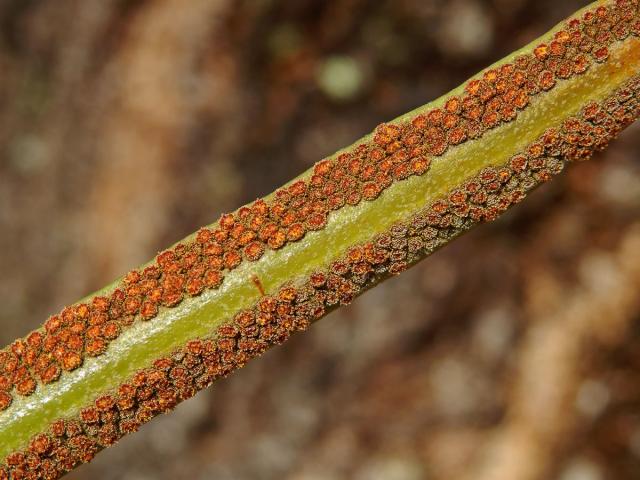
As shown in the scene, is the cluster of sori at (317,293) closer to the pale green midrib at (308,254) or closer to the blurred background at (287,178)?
the pale green midrib at (308,254)

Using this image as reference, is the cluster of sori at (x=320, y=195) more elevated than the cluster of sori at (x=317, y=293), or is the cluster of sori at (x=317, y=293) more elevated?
the cluster of sori at (x=320, y=195)

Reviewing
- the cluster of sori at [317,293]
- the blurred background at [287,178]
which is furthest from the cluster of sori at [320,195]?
the blurred background at [287,178]

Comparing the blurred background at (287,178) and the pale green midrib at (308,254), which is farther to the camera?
the blurred background at (287,178)

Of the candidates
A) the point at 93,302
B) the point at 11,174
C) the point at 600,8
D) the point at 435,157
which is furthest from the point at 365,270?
the point at 11,174

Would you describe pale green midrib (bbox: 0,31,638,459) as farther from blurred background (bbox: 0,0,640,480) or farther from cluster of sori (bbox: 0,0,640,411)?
blurred background (bbox: 0,0,640,480)

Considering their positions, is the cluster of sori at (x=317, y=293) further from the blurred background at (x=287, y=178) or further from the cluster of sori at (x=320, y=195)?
the blurred background at (x=287, y=178)

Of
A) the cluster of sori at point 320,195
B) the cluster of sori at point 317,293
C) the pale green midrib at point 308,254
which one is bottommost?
the cluster of sori at point 317,293

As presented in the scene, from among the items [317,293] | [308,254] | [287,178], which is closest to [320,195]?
[308,254]

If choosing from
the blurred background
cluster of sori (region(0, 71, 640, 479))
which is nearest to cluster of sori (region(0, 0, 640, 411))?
cluster of sori (region(0, 71, 640, 479))
